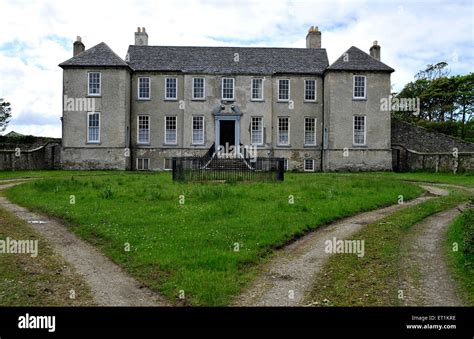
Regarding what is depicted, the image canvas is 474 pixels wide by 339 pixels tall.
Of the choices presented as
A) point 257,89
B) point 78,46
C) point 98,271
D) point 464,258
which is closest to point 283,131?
point 257,89

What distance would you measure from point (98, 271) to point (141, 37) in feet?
120

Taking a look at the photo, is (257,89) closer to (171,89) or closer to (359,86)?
(171,89)

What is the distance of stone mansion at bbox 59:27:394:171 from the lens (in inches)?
1391

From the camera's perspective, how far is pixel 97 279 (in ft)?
24.1

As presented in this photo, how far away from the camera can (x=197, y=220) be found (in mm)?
11664

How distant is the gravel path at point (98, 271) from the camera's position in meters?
6.39

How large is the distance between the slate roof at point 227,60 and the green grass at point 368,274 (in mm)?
27580

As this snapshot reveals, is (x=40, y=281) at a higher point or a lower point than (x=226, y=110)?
lower

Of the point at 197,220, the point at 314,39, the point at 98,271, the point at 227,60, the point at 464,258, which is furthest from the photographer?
the point at 314,39

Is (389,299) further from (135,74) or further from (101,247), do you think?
(135,74)

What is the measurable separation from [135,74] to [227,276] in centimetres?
3227

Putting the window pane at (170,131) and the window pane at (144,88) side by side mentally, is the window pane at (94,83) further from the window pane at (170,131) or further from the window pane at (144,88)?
the window pane at (170,131)

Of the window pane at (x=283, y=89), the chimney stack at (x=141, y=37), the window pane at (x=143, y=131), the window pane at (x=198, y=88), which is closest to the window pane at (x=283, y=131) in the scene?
the window pane at (x=283, y=89)

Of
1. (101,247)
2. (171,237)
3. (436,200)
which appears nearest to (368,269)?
(171,237)
